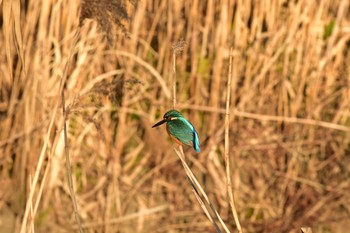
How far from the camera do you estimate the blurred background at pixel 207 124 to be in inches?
149

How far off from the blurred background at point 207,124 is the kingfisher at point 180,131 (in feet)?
7.32

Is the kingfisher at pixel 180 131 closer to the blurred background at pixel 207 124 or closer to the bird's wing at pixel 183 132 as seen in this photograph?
the bird's wing at pixel 183 132

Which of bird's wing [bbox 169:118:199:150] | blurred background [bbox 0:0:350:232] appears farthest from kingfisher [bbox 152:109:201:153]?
blurred background [bbox 0:0:350:232]

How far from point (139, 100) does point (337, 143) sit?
3.13 feet

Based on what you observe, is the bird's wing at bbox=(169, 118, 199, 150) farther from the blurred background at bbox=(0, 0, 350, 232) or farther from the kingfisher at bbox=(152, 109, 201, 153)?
the blurred background at bbox=(0, 0, 350, 232)

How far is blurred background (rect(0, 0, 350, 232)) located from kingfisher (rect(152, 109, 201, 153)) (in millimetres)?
2230

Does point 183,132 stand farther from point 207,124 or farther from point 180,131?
point 207,124

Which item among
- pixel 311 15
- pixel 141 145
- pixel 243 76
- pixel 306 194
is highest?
pixel 311 15

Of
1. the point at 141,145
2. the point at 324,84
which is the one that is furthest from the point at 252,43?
the point at 141,145

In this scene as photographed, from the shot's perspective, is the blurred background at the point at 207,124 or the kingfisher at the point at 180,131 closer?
the kingfisher at the point at 180,131

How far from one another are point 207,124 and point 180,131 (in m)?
2.54

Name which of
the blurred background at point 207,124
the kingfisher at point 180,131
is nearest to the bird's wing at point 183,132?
the kingfisher at point 180,131

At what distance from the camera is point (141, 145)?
4.05 meters

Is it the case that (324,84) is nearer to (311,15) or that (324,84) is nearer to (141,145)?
(311,15)
